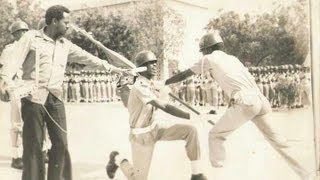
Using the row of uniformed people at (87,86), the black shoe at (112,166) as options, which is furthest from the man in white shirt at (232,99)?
the black shoe at (112,166)

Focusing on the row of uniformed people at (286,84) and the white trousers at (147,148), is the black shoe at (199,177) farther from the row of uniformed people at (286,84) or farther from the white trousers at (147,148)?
the row of uniformed people at (286,84)

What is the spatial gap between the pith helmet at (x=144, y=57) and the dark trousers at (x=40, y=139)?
333 millimetres

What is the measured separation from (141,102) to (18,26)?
0.57 meters

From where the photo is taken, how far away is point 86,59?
7.40 ft

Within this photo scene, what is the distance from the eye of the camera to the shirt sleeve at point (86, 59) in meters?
2.26

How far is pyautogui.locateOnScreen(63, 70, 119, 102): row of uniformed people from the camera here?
225cm

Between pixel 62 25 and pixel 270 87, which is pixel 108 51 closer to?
pixel 62 25

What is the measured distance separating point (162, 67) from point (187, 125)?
0.79 ft

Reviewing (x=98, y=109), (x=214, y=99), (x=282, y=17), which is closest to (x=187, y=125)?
(x=214, y=99)

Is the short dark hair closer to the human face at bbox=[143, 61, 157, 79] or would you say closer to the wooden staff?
the wooden staff

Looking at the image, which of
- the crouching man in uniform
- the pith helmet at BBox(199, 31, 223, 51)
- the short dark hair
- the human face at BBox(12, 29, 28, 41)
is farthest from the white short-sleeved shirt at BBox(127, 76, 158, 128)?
the human face at BBox(12, 29, 28, 41)

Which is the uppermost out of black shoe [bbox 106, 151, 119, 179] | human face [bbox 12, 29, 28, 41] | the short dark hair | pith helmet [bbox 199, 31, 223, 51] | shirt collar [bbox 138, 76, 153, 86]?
the short dark hair

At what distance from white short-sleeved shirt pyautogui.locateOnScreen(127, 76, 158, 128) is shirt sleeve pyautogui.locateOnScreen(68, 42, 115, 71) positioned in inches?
5.7

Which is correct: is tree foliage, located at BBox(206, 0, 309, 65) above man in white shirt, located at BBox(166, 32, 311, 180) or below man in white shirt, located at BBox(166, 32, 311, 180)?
above
